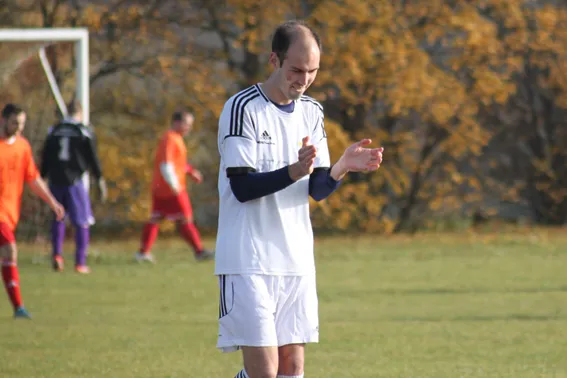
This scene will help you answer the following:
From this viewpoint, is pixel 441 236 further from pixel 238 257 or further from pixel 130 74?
pixel 238 257

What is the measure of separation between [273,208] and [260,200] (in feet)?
0.24

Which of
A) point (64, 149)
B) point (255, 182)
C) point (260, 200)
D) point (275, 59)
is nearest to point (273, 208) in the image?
point (260, 200)

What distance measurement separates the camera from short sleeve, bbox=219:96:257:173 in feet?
16.5

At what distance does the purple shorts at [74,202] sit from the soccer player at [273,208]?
10299mm

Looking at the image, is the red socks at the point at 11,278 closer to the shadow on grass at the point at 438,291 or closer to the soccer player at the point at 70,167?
the shadow on grass at the point at 438,291

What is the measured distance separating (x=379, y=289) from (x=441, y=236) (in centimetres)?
738

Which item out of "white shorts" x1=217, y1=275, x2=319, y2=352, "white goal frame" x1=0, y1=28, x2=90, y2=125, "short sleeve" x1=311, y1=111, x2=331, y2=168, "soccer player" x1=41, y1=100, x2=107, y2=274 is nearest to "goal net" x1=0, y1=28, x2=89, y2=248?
"white goal frame" x1=0, y1=28, x2=90, y2=125

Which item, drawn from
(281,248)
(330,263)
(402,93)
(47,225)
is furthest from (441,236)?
(281,248)

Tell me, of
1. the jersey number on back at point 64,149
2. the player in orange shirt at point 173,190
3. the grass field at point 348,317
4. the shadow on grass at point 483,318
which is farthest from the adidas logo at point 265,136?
the player in orange shirt at point 173,190

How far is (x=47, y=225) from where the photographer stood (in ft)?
60.6

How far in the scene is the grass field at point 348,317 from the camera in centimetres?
826

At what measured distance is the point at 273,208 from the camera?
5.16 metres

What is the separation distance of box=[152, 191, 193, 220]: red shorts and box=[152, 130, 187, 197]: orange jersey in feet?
0.27

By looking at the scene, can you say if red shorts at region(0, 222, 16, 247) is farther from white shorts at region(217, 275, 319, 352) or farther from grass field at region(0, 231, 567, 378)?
white shorts at region(217, 275, 319, 352)
